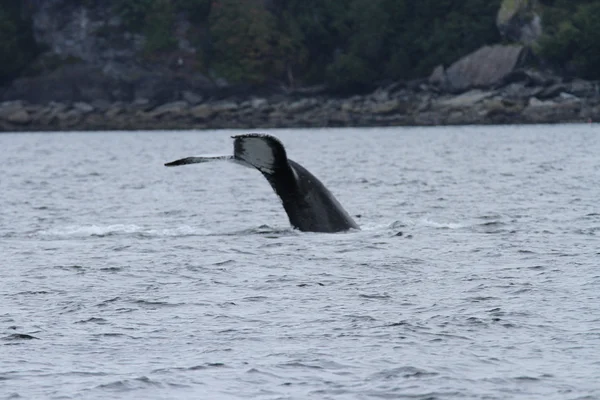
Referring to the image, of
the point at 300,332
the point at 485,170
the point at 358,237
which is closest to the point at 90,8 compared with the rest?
the point at 485,170

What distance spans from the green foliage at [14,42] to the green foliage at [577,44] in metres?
42.3

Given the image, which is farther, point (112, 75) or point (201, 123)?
point (112, 75)

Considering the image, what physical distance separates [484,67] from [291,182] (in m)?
74.5

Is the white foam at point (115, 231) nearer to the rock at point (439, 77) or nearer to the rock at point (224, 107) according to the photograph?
the rock at point (439, 77)

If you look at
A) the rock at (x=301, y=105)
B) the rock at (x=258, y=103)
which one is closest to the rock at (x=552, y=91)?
the rock at (x=301, y=105)

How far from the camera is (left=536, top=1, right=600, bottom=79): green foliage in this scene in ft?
284

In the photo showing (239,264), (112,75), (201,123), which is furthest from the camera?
(112,75)

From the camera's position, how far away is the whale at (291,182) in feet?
50.4

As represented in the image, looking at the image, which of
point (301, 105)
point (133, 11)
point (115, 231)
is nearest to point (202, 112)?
point (301, 105)

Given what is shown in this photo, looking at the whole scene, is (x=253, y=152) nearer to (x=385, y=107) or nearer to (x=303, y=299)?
(x=303, y=299)

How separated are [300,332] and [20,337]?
255 cm

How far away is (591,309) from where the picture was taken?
494 inches

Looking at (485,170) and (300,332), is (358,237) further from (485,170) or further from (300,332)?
(485,170)

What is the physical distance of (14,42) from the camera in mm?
103375
